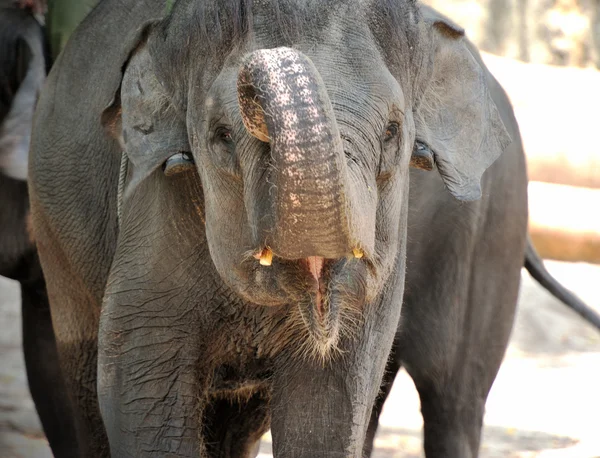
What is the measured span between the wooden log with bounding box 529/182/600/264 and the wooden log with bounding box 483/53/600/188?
0.75 feet

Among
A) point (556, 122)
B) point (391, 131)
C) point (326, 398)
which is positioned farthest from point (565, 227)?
point (391, 131)

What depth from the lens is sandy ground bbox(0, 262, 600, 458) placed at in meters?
4.89

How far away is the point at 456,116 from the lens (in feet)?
8.66

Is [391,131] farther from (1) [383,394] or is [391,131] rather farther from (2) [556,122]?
(2) [556,122]

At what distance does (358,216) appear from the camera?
1.91 m

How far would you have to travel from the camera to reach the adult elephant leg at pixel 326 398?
2506 millimetres

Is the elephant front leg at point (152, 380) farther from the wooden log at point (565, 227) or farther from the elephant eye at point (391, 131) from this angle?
the wooden log at point (565, 227)

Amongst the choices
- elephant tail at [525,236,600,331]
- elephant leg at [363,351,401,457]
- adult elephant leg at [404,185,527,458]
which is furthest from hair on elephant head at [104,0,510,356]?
elephant tail at [525,236,600,331]

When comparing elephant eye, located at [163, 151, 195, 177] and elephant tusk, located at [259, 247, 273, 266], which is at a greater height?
elephant tusk, located at [259, 247, 273, 266]

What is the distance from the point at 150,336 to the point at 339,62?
0.68m

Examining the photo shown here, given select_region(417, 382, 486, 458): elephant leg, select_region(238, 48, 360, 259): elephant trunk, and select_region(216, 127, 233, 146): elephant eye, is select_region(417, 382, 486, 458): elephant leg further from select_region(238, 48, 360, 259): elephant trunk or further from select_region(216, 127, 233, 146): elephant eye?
select_region(238, 48, 360, 259): elephant trunk

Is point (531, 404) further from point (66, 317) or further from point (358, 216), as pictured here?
point (358, 216)

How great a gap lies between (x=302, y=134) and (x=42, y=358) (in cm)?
261

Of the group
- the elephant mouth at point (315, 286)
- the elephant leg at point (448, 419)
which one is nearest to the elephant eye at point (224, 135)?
the elephant mouth at point (315, 286)
